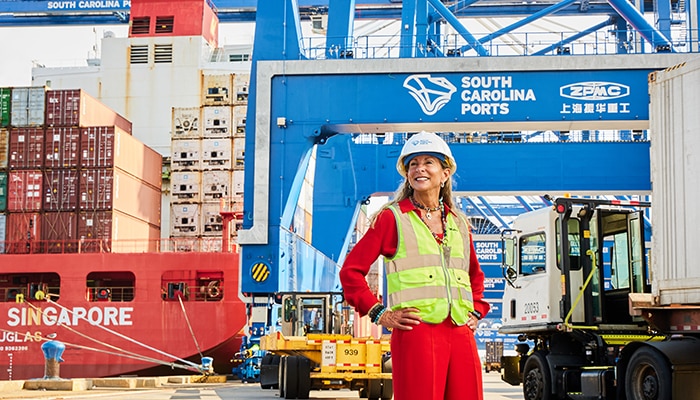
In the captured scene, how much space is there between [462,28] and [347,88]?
4230mm

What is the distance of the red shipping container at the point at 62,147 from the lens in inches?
1110

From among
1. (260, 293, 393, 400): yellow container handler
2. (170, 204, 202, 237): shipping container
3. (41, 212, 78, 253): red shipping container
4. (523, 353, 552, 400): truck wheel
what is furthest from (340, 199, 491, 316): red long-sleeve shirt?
(170, 204, 202, 237): shipping container

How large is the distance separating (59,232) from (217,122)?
7.41 m

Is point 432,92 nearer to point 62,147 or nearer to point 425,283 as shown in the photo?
point 425,283

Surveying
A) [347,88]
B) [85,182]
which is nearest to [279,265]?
[347,88]

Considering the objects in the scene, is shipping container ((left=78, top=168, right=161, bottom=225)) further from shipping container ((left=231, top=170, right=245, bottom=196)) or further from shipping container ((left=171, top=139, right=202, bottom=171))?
shipping container ((left=231, top=170, right=245, bottom=196))

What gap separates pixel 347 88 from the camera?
17562 millimetres

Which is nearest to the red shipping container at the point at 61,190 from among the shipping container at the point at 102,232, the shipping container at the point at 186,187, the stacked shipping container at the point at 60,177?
the stacked shipping container at the point at 60,177

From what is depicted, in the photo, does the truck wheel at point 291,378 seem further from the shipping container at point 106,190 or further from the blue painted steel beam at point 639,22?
the shipping container at point 106,190

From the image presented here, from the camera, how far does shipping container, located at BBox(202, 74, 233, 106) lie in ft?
115

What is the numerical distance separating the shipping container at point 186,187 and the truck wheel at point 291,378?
1878cm

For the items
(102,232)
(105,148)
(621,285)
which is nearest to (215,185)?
(105,148)

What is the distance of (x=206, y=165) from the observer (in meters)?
33.0

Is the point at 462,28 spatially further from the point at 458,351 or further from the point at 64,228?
Answer: the point at 458,351
